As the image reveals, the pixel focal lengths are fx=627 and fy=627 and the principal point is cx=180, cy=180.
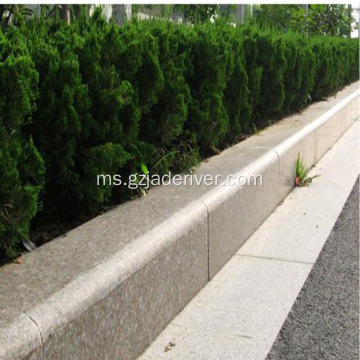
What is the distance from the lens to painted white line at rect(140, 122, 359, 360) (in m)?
3.11

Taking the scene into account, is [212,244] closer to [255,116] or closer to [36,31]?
[36,31]

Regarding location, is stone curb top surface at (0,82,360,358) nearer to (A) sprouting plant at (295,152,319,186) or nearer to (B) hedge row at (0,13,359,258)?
(B) hedge row at (0,13,359,258)

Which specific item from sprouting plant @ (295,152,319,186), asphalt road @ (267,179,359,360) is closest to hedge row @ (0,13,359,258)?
sprouting plant @ (295,152,319,186)

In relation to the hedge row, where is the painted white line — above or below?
below

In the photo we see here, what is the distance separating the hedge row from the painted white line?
84 centimetres

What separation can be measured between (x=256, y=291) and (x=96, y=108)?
1.45m

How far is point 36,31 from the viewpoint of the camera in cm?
390

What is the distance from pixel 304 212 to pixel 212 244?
182cm

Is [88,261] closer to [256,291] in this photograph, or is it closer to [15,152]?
[15,152]

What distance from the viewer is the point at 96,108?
3664mm

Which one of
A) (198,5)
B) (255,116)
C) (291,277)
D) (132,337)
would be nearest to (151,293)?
(132,337)

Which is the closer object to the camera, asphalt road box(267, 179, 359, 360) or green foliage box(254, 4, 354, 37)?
asphalt road box(267, 179, 359, 360)

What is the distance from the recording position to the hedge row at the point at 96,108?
9.65 ft

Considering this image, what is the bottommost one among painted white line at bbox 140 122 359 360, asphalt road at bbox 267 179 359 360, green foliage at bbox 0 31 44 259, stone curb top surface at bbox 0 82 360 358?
asphalt road at bbox 267 179 359 360
